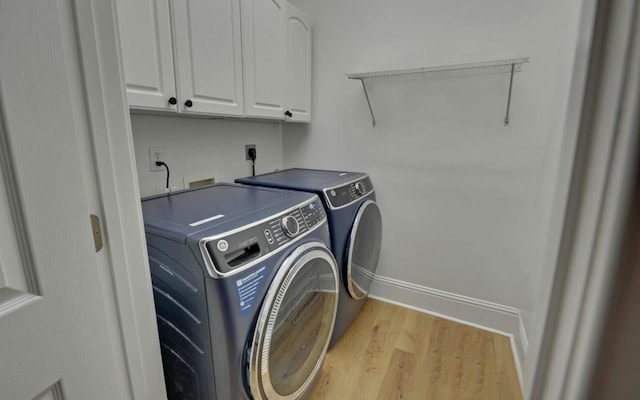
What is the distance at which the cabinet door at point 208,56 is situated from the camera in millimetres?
1260

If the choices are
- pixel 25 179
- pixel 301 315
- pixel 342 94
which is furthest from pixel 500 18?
pixel 25 179

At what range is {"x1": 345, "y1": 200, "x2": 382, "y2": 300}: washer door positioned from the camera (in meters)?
1.65

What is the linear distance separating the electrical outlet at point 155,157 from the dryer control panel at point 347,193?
2.81 feet

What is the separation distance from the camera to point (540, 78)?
161cm

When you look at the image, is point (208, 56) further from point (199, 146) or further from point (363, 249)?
point (363, 249)

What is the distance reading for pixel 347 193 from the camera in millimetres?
1682

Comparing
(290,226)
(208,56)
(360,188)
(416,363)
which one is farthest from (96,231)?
(416,363)

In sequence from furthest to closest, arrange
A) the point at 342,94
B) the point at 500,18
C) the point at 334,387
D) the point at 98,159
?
the point at 342,94 < the point at 500,18 < the point at 334,387 < the point at 98,159

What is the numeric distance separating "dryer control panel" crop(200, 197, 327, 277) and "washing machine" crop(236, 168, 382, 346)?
0.33 m

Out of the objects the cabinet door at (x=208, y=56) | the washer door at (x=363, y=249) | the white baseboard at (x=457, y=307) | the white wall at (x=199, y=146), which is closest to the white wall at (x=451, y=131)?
the white baseboard at (x=457, y=307)

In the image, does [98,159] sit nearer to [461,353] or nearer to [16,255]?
[16,255]

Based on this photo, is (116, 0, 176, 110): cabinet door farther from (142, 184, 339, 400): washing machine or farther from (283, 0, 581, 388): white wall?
(283, 0, 581, 388): white wall

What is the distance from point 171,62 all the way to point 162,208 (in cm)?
59

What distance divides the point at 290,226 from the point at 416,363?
46.0 inches
